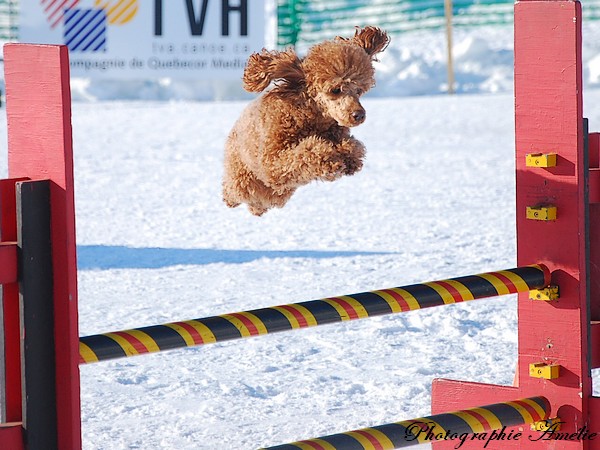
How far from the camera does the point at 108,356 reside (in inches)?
78.4

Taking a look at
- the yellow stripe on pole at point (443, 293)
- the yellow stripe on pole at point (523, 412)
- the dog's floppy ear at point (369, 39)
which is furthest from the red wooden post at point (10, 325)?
the yellow stripe on pole at point (523, 412)

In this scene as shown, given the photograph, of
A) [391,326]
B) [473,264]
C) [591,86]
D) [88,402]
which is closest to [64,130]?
[88,402]

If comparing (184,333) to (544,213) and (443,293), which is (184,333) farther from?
(544,213)

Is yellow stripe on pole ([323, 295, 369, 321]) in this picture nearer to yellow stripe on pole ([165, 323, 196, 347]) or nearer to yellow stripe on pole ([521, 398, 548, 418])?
yellow stripe on pole ([165, 323, 196, 347])

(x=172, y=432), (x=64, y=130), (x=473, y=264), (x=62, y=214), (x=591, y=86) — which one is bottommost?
(x=172, y=432)

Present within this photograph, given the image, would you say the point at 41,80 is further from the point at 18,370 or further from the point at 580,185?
the point at 580,185

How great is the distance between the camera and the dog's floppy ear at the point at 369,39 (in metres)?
2.06

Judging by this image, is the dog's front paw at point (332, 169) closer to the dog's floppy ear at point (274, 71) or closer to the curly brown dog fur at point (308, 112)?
the curly brown dog fur at point (308, 112)

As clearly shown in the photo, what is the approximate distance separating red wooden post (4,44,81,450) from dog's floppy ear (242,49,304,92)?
37cm

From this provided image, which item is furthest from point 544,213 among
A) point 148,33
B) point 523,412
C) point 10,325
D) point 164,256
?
point 148,33

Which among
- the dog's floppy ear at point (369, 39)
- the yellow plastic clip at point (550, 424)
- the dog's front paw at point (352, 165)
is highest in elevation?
the dog's floppy ear at point (369, 39)

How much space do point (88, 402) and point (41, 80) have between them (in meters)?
1.94

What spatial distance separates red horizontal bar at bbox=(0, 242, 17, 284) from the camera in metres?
1.87

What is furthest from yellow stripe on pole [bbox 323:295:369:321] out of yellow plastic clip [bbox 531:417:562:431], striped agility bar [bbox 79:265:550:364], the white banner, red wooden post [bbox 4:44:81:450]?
the white banner
